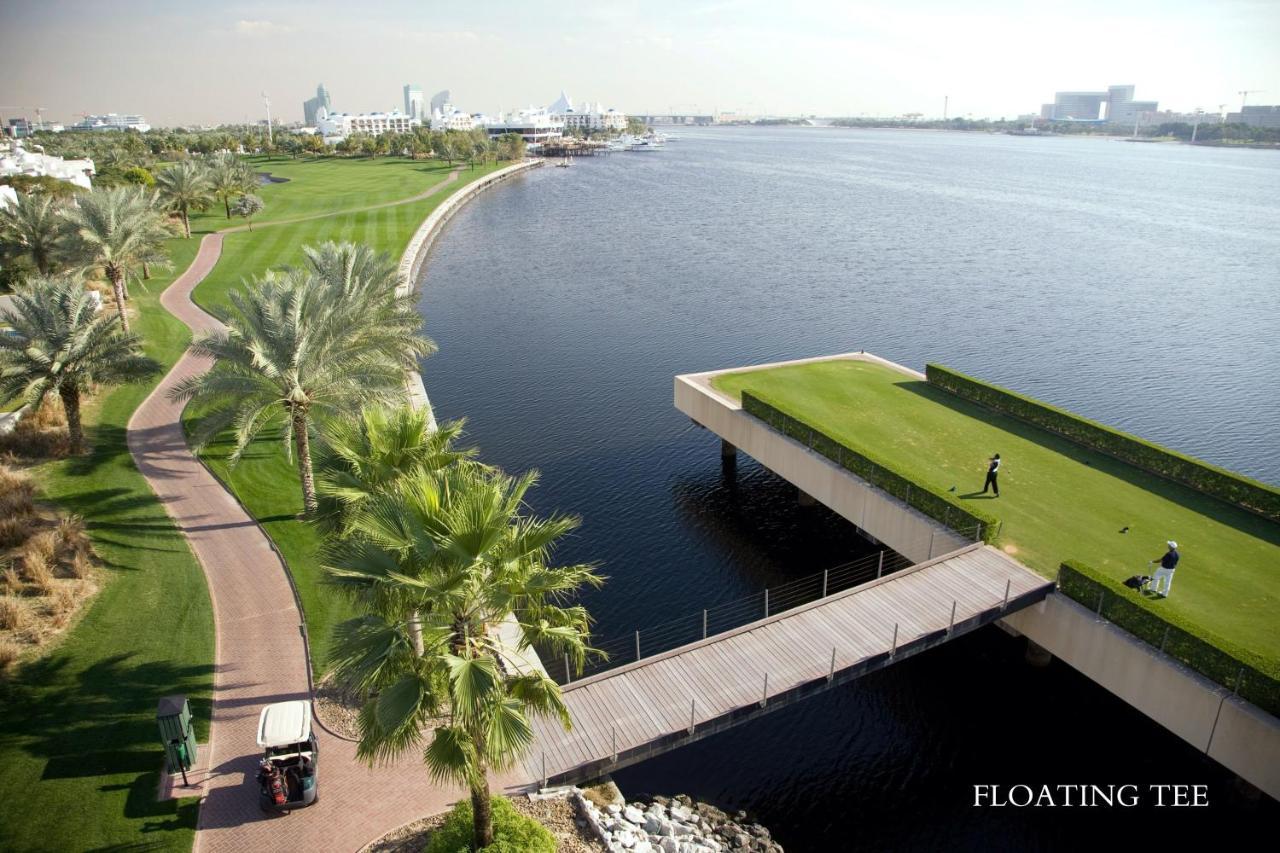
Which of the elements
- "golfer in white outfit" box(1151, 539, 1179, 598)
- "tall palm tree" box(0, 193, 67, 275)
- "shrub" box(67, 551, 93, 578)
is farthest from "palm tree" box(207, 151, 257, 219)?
"golfer in white outfit" box(1151, 539, 1179, 598)

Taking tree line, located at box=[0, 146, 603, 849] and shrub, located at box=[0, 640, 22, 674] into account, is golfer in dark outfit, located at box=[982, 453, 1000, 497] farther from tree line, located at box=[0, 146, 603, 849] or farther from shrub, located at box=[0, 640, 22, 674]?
shrub, located at box=[0, 640, 22, 674]

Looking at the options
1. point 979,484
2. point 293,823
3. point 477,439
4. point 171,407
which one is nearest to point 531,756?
point 293,823

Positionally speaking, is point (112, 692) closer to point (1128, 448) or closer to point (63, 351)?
point (63, 351)

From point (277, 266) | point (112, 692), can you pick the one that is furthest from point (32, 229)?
point (112, 692)

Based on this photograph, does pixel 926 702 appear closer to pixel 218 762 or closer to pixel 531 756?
pixel 531 756

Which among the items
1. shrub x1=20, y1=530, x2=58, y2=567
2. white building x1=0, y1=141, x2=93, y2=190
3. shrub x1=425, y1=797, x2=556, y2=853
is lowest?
shrub x1=425, y1=797, x2=556, y2=853
